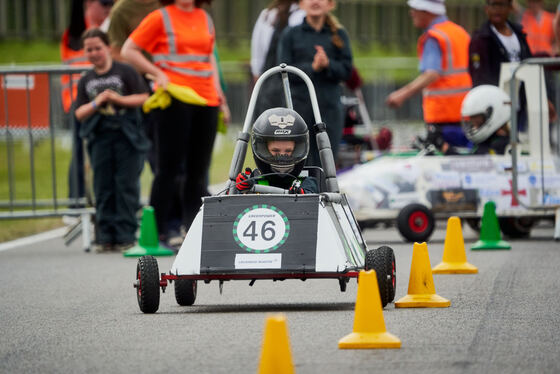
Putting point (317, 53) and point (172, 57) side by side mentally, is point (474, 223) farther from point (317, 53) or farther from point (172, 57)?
point (172, 57)

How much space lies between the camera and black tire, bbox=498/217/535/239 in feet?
44.3

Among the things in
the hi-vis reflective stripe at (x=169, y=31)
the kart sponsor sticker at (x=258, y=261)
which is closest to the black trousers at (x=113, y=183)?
the hi-vis reflective stripe at (x=169, y=31)

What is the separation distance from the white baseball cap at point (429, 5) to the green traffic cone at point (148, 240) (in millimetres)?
3999

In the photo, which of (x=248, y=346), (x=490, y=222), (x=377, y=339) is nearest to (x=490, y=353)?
(x=377, y=339)

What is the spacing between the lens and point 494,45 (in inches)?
562

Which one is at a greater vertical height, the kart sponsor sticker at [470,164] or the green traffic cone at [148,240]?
the kart sponsor sticker at [470,164]

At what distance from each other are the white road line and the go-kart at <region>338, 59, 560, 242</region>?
3232 millimetres

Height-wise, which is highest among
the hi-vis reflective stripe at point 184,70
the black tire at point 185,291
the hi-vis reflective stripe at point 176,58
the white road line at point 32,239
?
the hi-vis reflective stripe at point 176,58

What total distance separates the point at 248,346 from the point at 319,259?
51.4 inches

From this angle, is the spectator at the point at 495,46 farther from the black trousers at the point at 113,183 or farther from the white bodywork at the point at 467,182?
the black trousers at the point at 113,183

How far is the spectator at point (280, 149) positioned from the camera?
8.50 meters

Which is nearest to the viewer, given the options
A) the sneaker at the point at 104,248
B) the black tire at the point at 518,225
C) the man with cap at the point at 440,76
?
the sneaker at the point at 104,248

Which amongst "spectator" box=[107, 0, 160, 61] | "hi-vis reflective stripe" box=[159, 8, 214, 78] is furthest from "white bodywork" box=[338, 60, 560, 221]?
"spectator" box=[107, 0, 160, 61]

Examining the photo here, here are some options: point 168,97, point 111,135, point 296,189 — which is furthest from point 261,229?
point 111,135
